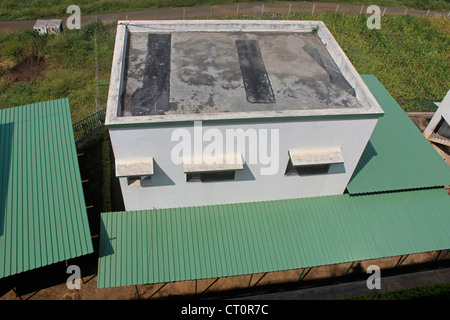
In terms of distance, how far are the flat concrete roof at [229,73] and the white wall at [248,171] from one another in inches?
23.9

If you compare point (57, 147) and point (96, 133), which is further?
point (96, 133)

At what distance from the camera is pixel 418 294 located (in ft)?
53.6

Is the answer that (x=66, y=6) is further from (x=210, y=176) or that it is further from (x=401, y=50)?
(x=401, y=50)

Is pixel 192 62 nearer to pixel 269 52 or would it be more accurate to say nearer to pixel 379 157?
pixel 269 52

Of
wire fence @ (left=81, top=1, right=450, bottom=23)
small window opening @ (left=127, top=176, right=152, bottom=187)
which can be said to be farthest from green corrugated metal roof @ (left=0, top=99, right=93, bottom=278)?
wire fence @ (left=81, top=1, right=450, bottom=23)

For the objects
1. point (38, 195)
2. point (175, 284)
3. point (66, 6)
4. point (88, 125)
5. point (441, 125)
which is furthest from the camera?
point (66, 6)

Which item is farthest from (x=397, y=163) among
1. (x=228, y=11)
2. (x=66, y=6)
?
(x=66, y=6)

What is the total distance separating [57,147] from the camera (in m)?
15.3

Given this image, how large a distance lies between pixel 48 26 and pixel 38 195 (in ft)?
78.1

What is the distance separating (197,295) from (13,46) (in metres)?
26.4

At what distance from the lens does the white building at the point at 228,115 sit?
41.2ft

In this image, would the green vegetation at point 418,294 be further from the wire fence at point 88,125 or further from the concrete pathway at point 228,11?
the concrete pathway at point 228,11

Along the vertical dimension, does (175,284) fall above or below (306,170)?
below

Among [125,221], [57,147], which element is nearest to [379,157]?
[125,221]
